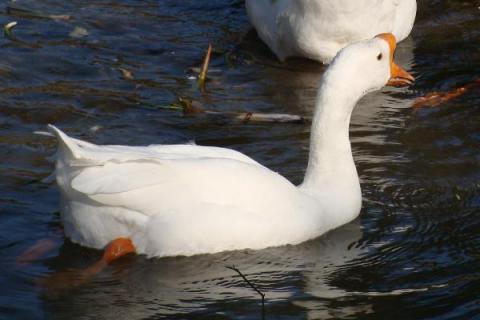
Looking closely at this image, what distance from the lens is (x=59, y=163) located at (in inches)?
262

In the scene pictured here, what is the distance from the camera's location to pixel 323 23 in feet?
32.7

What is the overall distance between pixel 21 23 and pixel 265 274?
5.13 meters

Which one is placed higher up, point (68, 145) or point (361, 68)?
point (361, 68)

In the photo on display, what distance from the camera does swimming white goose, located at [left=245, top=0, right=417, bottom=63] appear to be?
9898mm

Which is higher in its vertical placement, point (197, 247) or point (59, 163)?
point (59, 163)

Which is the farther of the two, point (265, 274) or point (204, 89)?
point (204, 89)

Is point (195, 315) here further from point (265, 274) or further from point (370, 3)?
point (370, 3)

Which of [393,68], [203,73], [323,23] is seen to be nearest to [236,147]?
[203,73]

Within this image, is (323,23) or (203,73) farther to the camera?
(323,23)

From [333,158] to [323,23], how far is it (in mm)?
2936

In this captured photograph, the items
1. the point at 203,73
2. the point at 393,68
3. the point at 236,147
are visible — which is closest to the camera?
A: the point at 393,68

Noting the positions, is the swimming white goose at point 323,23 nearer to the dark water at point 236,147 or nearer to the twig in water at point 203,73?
the dark water at point 236,147

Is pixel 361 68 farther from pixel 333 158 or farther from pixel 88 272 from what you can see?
pixel 88 272

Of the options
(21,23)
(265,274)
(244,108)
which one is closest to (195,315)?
(265,274)
